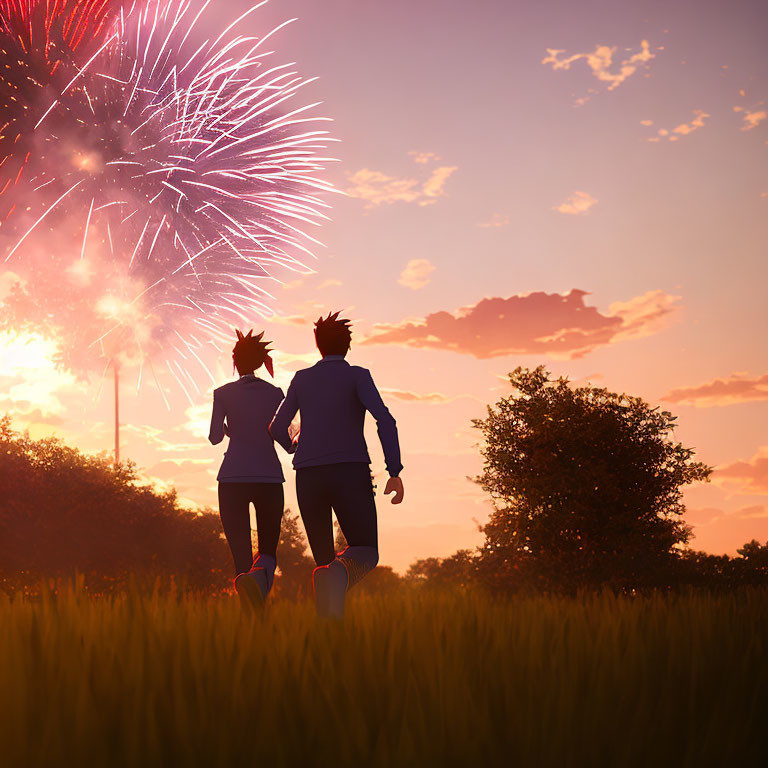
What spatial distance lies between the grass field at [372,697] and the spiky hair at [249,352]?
305 cm

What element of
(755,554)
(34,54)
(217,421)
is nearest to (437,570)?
(755,554)

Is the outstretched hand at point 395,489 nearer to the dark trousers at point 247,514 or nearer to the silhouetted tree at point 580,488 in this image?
the dark trousers at point 247,514

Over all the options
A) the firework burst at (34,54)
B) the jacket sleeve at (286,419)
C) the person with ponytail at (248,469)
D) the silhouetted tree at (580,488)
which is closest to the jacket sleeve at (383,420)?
the jacket sleeve at (286,419)

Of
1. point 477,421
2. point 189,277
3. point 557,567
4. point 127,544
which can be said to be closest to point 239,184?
point 189,277

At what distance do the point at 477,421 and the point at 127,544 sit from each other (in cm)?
1308

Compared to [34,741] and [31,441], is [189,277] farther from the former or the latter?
[34,741]

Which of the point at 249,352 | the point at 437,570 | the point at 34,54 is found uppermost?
the point at 34,54

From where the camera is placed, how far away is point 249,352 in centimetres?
777

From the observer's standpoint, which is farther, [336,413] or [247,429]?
[247,429]

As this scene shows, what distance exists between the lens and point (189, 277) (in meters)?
28.9

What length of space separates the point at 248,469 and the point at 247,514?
509 mm

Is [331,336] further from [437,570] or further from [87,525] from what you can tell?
[437,570]

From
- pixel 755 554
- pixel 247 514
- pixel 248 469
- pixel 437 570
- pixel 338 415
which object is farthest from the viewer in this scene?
pixel 437 570

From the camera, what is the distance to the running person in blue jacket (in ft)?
19.2
